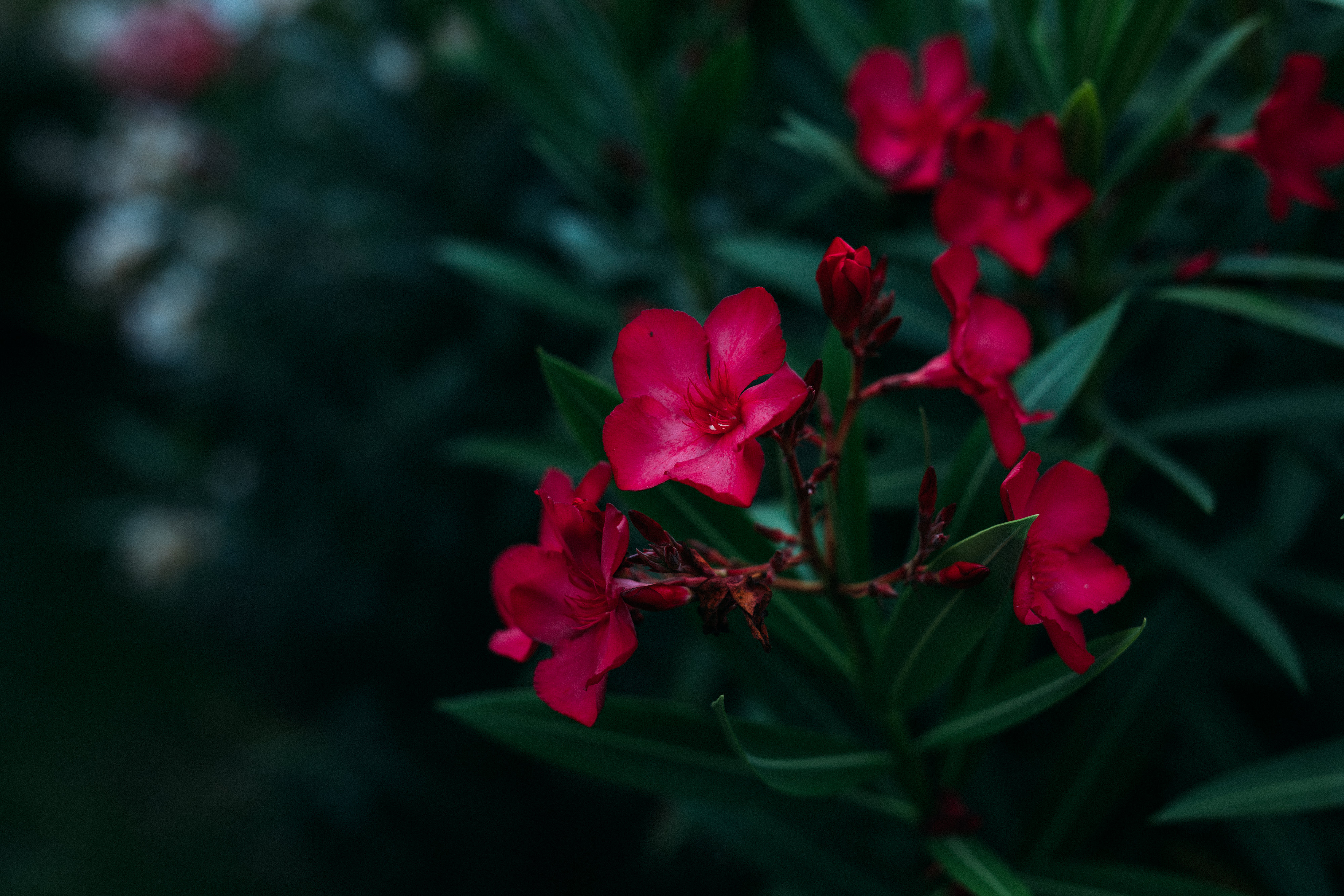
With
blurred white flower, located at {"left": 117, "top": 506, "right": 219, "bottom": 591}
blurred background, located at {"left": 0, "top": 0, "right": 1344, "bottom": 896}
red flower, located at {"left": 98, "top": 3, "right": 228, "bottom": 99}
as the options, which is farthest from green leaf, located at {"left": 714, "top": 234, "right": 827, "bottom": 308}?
red flower, located at {"left": 98, "top": 3, "right": 228, "bottom": 99}

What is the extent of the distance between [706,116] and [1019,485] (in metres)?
0.59

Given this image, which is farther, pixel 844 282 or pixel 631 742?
pixel 631 742

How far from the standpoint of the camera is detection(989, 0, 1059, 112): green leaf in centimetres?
71

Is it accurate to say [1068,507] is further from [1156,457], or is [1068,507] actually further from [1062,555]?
[1156,457]

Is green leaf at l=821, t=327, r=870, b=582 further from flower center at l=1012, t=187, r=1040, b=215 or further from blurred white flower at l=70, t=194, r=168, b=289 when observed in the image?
blurred white flower at l=70, t=194, r=168, b=289

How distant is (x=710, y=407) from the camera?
50 centimetres

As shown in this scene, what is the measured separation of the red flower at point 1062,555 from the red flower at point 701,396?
0.13 m

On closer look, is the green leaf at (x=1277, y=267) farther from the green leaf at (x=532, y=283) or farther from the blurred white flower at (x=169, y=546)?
the blurred white flower at (x=169, y=546)

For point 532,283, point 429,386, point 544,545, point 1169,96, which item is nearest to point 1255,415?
point 1169,96

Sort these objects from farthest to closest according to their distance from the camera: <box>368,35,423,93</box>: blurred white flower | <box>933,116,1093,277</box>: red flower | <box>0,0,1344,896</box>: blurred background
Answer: <box>368,35,423,93</box>: blurred white flower, <box>0,0,1344,896</box>: blurred background, <box>933,116,1093,277</box>: red flower

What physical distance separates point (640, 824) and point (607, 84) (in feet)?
5.07

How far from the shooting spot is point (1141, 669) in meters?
0.82

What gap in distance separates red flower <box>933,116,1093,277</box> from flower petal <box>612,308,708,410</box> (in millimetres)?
268

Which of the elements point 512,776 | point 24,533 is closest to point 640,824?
point 512,776
